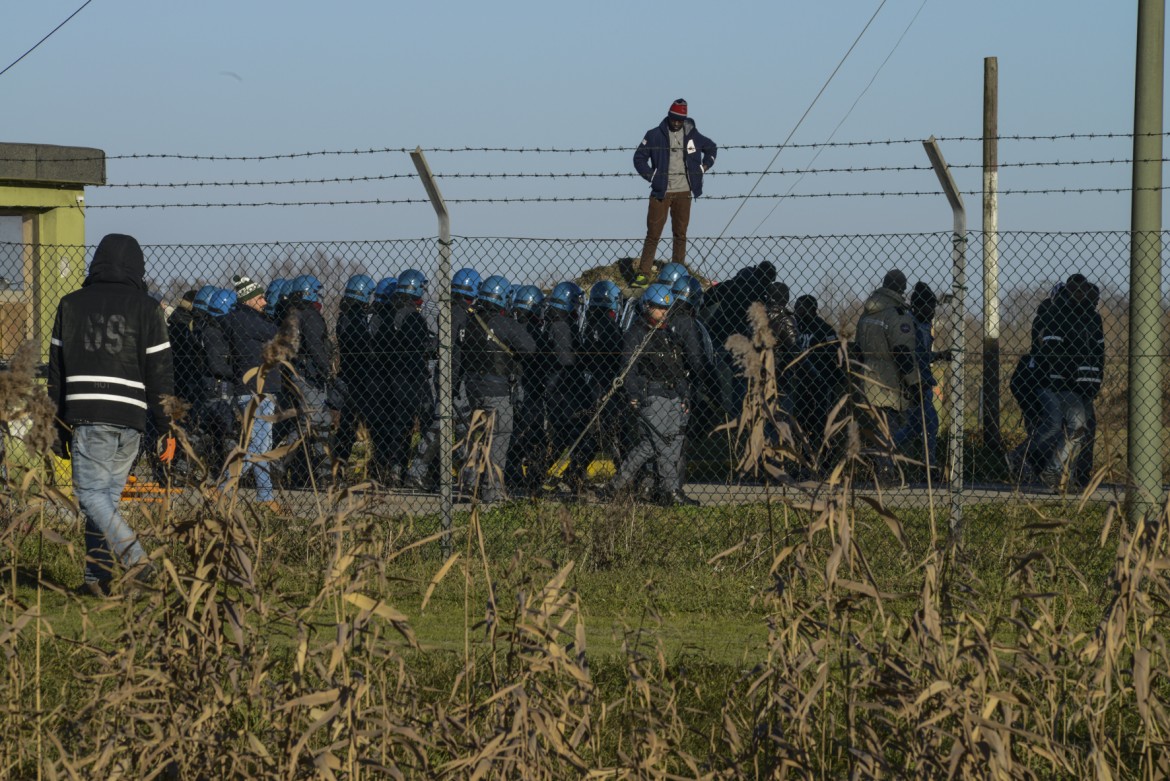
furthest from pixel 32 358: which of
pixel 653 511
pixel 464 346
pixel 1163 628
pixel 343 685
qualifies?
pixel 464 346

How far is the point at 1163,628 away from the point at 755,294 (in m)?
5.65

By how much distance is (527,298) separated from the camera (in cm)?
1224

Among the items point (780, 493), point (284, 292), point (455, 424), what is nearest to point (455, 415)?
point (455, 424)

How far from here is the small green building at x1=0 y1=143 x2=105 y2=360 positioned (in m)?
10.6

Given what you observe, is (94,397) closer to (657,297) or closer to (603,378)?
(657,297)

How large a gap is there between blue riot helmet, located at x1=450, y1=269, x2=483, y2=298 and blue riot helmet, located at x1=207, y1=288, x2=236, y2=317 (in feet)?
5.81

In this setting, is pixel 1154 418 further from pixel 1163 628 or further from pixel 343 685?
pixel 343 685

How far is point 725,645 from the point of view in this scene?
667cm

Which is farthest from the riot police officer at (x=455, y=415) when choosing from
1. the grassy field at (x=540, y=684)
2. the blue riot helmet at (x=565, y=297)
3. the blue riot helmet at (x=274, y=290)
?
the grassy field at (x=540, y=684)

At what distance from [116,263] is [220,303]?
16.1 ft

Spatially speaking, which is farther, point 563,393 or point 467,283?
point 467,283

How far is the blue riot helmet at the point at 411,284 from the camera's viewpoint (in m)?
12.0

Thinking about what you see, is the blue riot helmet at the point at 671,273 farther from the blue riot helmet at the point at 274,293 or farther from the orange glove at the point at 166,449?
the orange glove at the point at 166,449

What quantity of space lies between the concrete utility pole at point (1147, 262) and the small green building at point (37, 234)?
6.82 m
